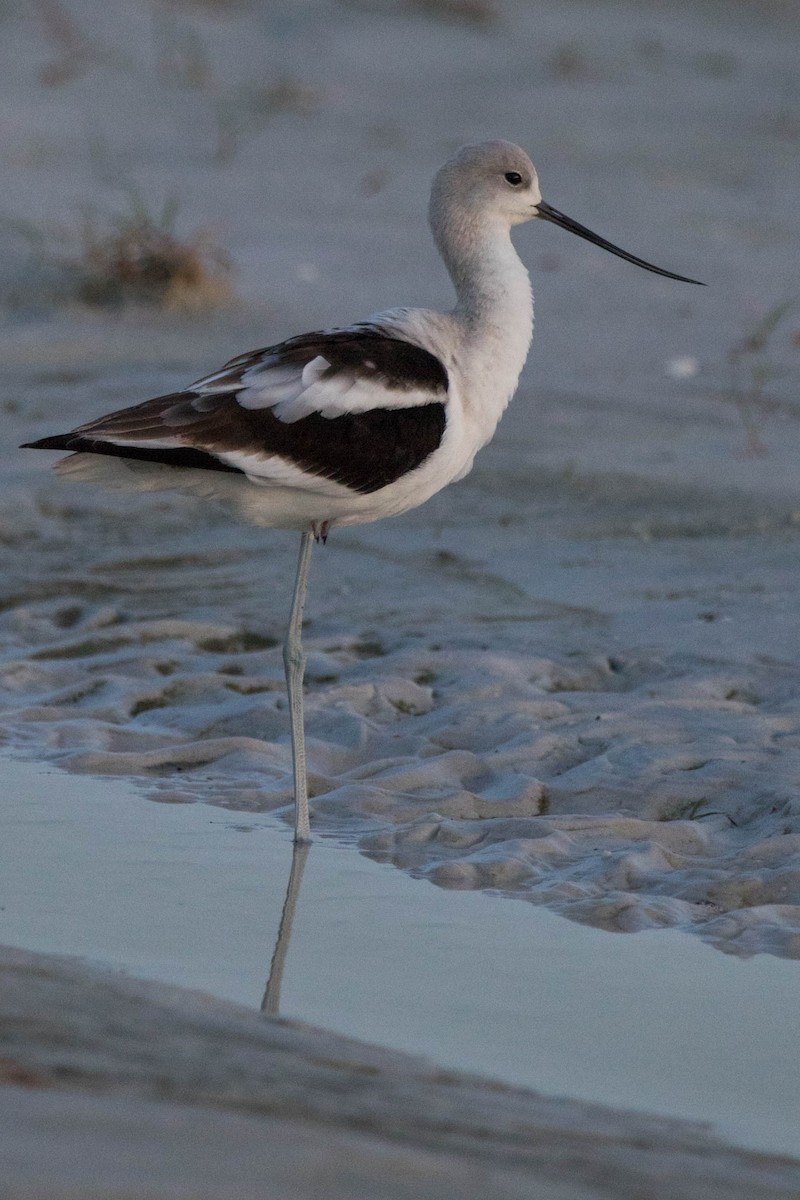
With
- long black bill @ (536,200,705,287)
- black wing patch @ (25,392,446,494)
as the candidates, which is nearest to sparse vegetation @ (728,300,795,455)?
long black bill @ (536,200,705,287)

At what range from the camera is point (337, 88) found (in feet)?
35.3

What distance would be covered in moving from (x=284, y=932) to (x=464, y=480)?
3310mm

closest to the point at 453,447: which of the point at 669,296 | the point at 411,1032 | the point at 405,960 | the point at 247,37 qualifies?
the point at 405,960

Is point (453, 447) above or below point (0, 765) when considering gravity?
above

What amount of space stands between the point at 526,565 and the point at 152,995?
128 inches

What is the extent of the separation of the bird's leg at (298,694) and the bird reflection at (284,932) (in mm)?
67

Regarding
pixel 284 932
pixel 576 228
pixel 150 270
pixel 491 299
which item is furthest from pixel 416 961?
pixel 150 270

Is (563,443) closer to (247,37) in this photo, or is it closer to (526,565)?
(526,565)

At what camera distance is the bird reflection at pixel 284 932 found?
3.26 meters

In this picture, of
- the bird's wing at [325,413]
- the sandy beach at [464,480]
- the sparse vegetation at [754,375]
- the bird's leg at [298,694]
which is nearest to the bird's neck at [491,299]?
the bird's wing at [325,413]

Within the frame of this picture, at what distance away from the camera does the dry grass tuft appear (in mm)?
8117

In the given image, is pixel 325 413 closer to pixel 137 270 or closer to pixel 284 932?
pixel 284 932

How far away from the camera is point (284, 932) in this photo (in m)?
3.63

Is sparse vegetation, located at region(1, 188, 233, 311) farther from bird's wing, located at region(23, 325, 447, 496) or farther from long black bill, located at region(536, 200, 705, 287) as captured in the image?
bird's wing, located at region(23, 325, 447, 496)
